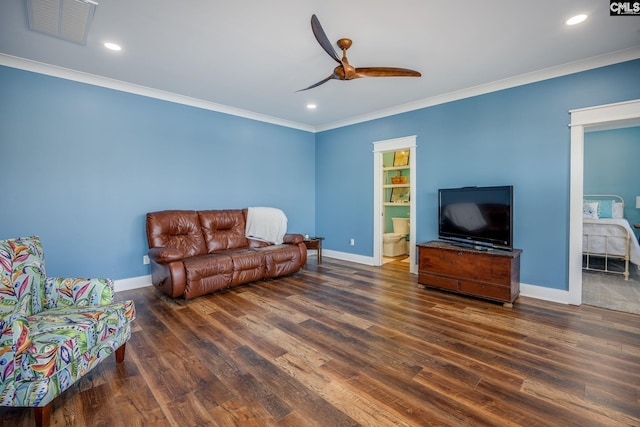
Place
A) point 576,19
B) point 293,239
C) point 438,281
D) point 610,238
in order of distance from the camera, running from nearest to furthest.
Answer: point 576,19
point 438,281
point 610,238
point 293,239

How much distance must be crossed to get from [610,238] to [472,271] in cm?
291

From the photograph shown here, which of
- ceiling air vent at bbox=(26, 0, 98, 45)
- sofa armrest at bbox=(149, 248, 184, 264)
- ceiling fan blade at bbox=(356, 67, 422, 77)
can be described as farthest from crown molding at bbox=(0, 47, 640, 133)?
sofa armrest at bbox=(149, 248, 184, 264)

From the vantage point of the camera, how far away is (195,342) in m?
2.47

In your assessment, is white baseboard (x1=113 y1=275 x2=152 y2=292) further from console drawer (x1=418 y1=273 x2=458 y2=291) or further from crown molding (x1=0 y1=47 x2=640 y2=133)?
console drawer (x1=418 y1=273 x2=458 y2=291)

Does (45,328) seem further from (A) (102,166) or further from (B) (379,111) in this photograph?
(B) (379,111)

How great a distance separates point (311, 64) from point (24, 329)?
125 inches

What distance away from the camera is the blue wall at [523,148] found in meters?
3.22

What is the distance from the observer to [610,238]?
14.7ft

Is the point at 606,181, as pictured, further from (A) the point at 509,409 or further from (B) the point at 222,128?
(B) the point at 222,128

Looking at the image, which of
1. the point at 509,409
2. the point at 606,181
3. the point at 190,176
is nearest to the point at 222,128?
the point at 190,176

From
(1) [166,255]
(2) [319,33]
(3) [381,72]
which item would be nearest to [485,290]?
(3) [381,72]

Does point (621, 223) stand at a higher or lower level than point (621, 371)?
higher

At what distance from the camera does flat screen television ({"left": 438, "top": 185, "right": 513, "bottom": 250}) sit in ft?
11.0

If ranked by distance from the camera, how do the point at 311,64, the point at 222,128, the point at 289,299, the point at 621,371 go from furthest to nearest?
the point at 222,128
the point at 289,299
the point at 311,64
the point at 621,371
